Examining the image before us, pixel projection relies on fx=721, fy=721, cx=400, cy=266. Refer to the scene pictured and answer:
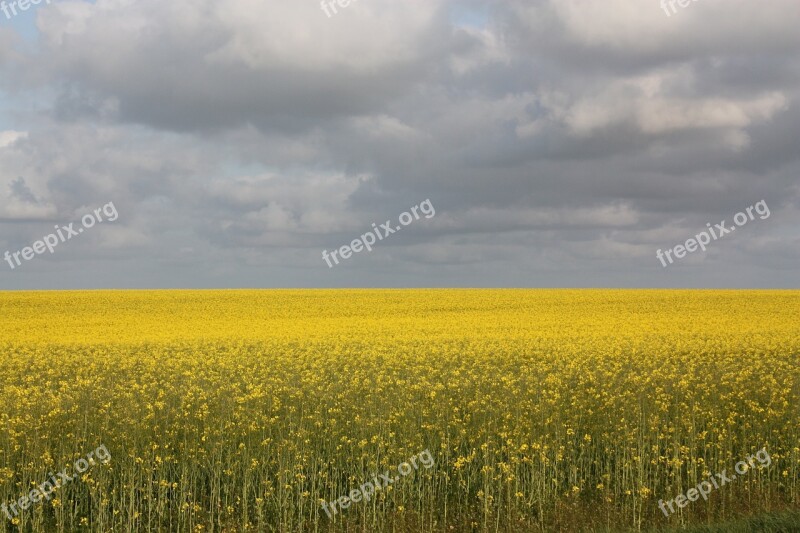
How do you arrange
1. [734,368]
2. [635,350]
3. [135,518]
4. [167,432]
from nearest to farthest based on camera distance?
[135,518] < [167,432] < [734,368] < [635,350]

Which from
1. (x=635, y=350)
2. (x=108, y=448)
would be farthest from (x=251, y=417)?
(x=635, y=350)

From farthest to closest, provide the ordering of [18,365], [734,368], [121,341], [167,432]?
1. [121,341]
2. [18,365]
3. [734,368]
4. [167,432]

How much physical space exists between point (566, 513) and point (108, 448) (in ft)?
24.4

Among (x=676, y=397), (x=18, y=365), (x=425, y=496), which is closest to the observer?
(x=425, y=496)

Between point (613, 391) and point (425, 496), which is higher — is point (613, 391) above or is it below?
above

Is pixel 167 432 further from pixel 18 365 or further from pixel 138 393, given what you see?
pixel 18 365

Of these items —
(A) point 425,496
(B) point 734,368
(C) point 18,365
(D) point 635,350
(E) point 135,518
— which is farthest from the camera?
(D) point 635,350

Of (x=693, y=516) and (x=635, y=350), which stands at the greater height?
(x=635, y=350)

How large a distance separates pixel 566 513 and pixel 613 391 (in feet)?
15.8

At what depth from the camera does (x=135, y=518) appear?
10.6 m

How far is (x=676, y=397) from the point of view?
14.9m

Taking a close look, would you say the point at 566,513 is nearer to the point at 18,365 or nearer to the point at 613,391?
the point at 613,391

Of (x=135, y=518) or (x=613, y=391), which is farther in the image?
(x=613, y=391)

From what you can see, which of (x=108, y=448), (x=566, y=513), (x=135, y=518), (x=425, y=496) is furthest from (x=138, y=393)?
(x=566, y=513)
